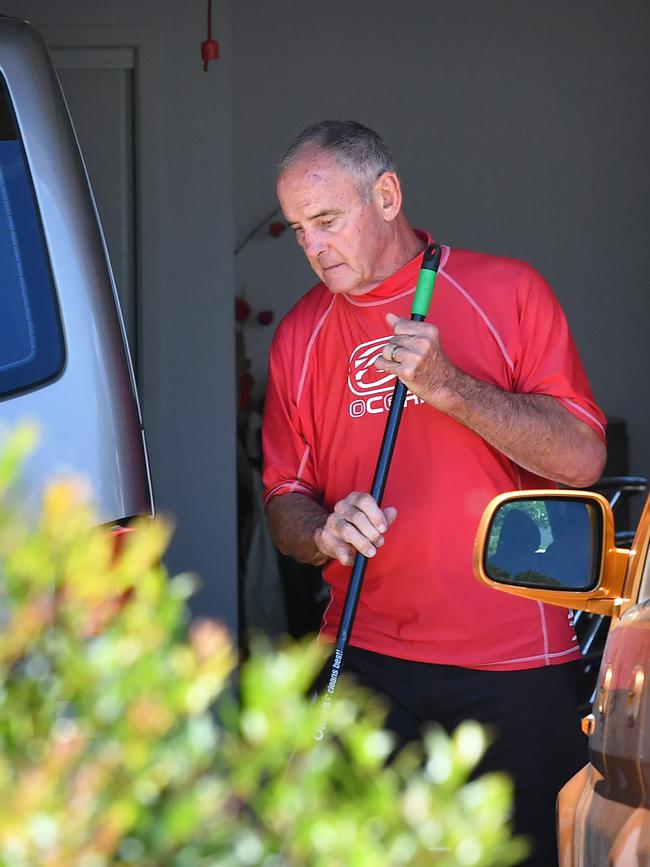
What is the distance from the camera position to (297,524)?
2.67 m

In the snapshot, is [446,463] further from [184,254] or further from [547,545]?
[184,254]

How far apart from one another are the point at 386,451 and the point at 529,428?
250 millimetres

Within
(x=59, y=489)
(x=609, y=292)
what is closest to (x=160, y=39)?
(x=609, y=292)

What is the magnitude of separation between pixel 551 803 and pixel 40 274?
128 centimetres

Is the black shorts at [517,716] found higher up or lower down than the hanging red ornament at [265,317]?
higher up

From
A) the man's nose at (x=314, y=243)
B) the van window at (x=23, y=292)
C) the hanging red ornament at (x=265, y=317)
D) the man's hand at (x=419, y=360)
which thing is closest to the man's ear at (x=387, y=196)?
the man's nose at (x=314, y=243)

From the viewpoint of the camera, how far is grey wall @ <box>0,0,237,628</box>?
14.9 ft

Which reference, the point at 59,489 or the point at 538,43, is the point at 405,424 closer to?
the point at 59,489

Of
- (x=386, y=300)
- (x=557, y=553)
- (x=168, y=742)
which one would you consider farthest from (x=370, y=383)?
(x=168, y=742)

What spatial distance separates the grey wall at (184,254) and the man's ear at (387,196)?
191 centimetres

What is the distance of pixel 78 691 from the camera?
81 centimetres

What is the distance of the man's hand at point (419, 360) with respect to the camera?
234 centimetres

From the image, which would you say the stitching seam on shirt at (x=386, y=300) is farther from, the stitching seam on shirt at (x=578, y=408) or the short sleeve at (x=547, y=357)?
the stitching seam on shirt at (x=578, y=408)

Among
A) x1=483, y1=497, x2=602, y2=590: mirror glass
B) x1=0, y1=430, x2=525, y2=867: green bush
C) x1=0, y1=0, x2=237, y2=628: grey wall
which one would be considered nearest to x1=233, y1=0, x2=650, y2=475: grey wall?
x1=0, y1=0, x2=237, y2=628: grey wall
